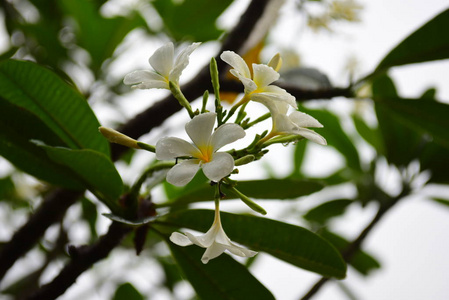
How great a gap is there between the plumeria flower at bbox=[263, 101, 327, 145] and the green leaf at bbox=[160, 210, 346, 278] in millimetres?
168

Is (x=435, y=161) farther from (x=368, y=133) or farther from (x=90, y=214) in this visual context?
(x=90, y=214)

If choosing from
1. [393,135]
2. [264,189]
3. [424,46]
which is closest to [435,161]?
[393,135]

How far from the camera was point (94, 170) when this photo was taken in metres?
0.59

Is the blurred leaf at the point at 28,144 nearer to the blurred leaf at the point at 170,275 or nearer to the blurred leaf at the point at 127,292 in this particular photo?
the blurred leaf at the point at 127,292

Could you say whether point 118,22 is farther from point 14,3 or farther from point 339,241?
point 339,241

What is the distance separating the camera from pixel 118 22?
51.7 inches

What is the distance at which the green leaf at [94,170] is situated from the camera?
557 mm

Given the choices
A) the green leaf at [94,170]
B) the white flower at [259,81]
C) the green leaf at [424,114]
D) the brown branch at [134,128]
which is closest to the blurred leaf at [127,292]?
the brown branch at [134,128]

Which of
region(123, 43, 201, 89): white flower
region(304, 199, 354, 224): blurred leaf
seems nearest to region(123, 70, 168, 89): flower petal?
region(123, 43, 201, 89): white flower

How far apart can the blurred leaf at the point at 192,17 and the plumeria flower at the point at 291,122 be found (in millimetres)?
800

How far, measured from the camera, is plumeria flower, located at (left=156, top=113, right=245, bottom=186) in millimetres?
437

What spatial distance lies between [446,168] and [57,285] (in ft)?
3.13

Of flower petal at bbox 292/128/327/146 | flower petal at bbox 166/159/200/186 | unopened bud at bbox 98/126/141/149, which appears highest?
flower petal at bbox 292/128/327/146

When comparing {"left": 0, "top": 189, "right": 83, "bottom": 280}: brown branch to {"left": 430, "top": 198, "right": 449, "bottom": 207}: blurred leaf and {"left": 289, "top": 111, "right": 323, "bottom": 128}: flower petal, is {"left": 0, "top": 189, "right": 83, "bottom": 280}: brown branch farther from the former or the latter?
{"left": 430, "top": 198, "right": 449, "bottom": 207}: blurred leaf
